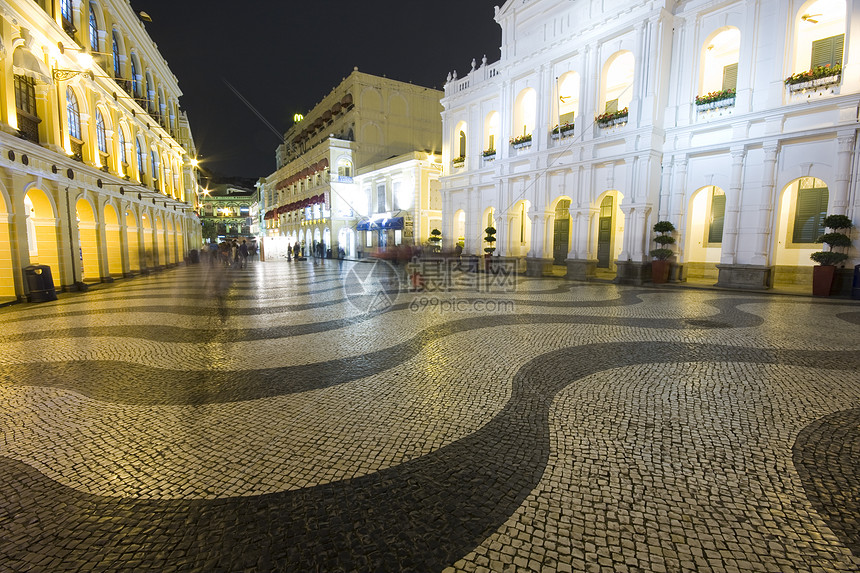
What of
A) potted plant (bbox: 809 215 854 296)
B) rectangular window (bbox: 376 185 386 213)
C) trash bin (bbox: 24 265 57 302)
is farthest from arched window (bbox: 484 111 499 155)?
trash bin (bbox: 24 265 57 302)

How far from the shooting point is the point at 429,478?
2.84 meters

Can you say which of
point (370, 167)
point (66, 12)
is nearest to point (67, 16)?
point (66, 12)

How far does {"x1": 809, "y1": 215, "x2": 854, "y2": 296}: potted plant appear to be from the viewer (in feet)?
37.1

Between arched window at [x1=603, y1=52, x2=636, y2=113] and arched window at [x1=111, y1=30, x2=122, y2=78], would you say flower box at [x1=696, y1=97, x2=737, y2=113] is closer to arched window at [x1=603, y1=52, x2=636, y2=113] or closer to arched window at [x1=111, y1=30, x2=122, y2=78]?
arched window at [x1=603, y1=52, x2=636, y2=113]

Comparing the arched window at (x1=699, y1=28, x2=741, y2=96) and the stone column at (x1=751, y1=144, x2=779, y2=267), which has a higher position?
the arched window at (x1=699, y1=28, x2=741, y2=96)

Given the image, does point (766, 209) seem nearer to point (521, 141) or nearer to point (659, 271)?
point (659, 271)

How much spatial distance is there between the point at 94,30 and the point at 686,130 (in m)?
24.3

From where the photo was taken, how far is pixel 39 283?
36.0ft

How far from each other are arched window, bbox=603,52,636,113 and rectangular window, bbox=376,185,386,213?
772 inches

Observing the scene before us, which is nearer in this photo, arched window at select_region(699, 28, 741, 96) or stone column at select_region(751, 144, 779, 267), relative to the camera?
stone column at select_region(751, 144, 779, 267)

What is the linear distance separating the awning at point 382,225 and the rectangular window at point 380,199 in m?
1.13

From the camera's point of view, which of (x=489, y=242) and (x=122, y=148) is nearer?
(x=122, y=148)

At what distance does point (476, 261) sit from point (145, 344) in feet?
55.6

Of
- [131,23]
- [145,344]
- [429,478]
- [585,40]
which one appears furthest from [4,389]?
[131,23]
